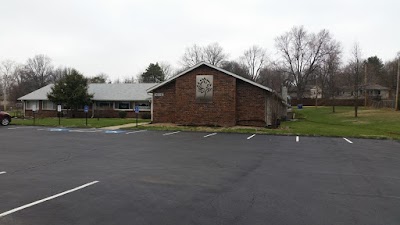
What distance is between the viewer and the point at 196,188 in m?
7.30

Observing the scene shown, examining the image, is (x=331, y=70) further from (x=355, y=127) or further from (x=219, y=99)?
(x=219, y=99)

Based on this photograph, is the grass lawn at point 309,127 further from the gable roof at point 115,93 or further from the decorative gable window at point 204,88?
the gable roof at point 115,93

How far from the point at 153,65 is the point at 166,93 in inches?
2012

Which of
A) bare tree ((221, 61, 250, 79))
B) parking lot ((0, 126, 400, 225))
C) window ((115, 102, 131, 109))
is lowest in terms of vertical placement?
parking lot ((0, 126, 400, 225))

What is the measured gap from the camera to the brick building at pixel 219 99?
1045 inches

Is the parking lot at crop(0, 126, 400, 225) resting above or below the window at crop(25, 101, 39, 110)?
below

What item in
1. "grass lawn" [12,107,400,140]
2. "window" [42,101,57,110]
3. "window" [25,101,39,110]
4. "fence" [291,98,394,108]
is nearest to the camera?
"grass lawn" [12,107,400,140]

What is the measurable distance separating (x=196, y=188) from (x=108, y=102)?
3648 centimetres

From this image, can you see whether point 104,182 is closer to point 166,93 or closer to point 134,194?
point 134,194

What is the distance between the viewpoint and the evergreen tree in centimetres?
3938

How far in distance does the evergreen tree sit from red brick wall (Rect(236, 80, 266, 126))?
21444 mm

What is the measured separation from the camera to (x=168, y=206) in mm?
5926

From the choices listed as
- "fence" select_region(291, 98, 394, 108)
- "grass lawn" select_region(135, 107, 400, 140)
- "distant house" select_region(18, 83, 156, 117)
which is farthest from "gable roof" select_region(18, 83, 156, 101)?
"fence" select_region(291, 98, 394, 108)

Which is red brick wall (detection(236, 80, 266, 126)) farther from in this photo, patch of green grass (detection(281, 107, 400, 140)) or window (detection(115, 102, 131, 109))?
window (detection(115, 102, 131, 109))
